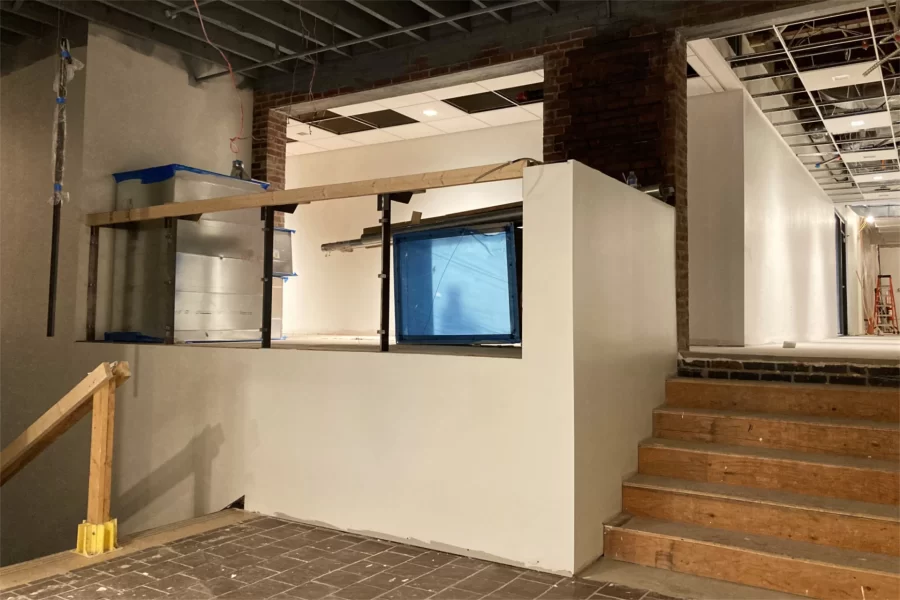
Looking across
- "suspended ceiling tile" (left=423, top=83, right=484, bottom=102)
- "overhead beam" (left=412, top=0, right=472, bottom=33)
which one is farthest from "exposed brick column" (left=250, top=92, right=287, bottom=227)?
"overhead beam" (left=412, top=0, right=472, bottom=33)

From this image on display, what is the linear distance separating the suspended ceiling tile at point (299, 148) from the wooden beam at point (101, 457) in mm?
6783

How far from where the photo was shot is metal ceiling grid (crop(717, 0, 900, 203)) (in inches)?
238

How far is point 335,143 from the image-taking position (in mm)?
9641

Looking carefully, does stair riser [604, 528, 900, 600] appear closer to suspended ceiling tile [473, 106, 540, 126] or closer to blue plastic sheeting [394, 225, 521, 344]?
blue plastic sheeting [394, 225, 521, 344]

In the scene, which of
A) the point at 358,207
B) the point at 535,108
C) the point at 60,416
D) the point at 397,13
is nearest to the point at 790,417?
the point at 60,416

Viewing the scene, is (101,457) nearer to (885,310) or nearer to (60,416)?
(60,416)

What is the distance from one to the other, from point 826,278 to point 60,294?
12076mm

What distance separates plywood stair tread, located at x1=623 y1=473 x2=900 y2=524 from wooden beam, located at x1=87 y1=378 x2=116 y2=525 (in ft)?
8.59

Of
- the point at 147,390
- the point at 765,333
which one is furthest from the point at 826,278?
the point at 147,390

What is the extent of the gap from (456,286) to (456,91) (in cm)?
375

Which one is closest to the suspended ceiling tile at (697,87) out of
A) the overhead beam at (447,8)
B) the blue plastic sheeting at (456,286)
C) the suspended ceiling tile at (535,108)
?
the suspended ceiling tile at (535,108)

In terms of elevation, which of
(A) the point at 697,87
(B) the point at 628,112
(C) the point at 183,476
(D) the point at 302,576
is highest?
(A) the point at 697,87

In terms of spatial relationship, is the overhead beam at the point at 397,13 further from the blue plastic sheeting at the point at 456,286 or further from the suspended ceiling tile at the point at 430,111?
the blue plastic sheeting at the point at 456,286

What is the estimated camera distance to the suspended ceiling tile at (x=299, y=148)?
974 centimetres
